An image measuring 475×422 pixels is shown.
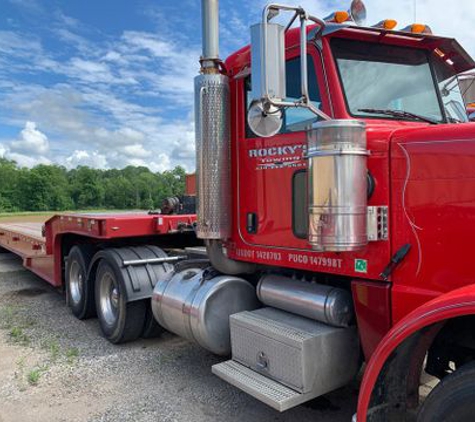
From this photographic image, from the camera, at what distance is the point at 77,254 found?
6.05 m

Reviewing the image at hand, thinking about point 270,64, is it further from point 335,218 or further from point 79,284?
point 79,284

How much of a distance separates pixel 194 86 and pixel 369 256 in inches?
74.3

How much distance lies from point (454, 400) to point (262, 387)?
1250 mm

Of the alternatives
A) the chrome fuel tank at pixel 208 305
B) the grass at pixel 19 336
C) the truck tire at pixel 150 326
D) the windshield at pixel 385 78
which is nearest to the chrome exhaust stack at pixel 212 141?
the chrome fuel tank at pixel 208 305

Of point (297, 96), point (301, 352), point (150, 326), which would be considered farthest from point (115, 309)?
point (297, 96)

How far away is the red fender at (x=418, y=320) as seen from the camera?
208 cm

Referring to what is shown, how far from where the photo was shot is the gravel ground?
11.6 feet

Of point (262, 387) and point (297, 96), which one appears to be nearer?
point (262, 387)

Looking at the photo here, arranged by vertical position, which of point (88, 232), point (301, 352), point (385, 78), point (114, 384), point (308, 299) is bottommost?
point (114, 384)

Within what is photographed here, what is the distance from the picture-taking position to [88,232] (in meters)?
5.49

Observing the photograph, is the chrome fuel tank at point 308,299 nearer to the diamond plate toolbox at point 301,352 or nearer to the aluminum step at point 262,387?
the diamond plate toolbox at point 301,352

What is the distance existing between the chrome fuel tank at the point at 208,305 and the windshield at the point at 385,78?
67.5 inches

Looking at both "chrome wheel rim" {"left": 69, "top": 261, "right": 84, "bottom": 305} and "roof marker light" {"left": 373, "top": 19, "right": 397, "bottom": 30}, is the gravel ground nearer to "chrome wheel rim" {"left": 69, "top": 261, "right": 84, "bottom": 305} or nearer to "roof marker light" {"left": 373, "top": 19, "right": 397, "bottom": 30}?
"chrome wheel rim" {"left": 69, "top": 261, "right": 84, "bottom": 305}

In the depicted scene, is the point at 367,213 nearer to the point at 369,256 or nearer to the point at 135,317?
the point at 369,256
